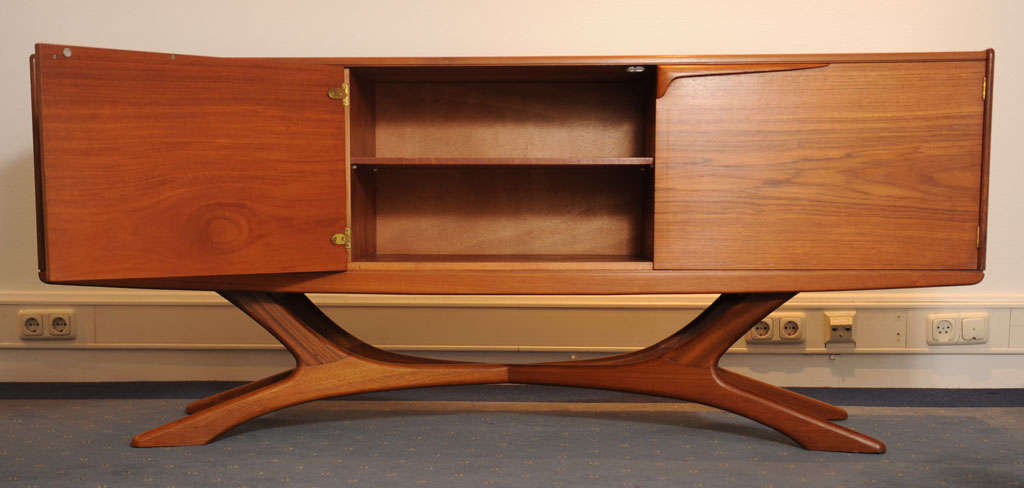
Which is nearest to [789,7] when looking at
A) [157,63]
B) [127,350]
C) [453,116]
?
[453,116]

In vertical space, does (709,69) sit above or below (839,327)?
above

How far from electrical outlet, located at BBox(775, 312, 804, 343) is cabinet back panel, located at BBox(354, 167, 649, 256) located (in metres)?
0.53

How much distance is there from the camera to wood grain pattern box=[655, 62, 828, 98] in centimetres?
114

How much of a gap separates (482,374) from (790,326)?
902mm

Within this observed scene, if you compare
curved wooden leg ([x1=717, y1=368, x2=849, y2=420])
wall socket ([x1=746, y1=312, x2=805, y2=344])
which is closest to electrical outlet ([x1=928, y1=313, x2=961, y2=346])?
wall socket ([x1=746, y1=312, x2=805, y2=344])

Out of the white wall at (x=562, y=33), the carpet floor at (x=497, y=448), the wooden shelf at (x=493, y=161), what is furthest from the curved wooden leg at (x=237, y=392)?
the white wall at (x=562, y=33)

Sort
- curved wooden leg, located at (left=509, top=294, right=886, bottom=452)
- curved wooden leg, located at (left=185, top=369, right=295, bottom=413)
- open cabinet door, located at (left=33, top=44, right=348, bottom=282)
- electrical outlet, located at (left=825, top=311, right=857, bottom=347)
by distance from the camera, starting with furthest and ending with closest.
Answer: electrical outlet, located at (left=825, top=311, right=857, bottom=347) → curved wooden leg, located at (left=185, top=369, right=295, bottom=413) → curved wooden leg, located at (left=509, top=294, right=886, bottom=452) → open cabinet door, located at (left=33, top=44, right=348, bottom=282)

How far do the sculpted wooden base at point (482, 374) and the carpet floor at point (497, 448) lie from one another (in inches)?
2.5

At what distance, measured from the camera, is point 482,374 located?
4.27 ft

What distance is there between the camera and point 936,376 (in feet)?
5.71

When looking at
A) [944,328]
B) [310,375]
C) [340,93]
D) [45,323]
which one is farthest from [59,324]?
[944,328]

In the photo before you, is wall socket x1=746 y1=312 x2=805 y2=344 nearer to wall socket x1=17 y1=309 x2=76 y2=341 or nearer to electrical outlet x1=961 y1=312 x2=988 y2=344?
electrical outlet x1=961 y1=312 x2=988 y2=344

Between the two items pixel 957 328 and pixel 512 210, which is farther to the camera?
pixel 957 328

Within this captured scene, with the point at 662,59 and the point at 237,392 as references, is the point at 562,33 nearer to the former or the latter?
the point at 662,59
